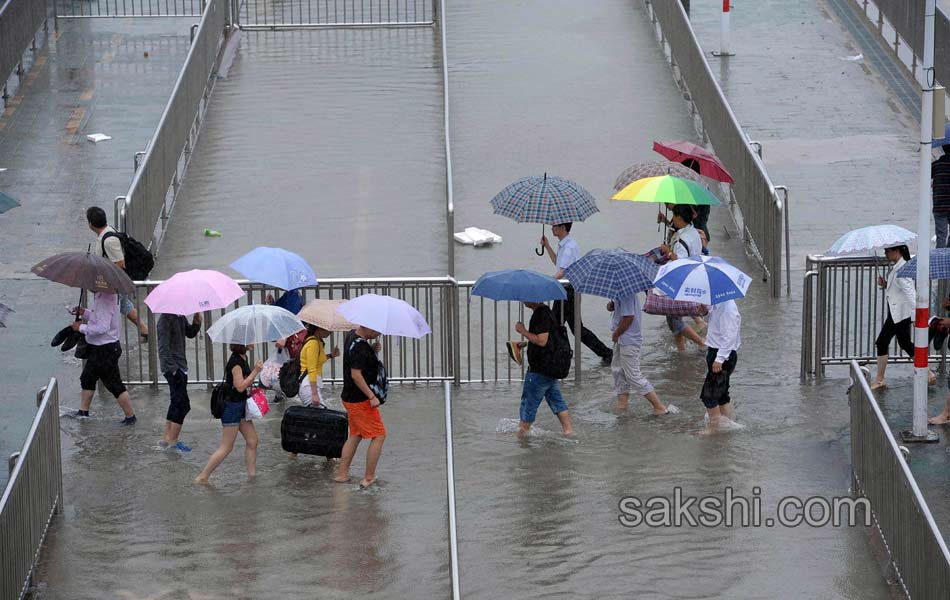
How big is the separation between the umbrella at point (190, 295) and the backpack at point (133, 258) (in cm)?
224

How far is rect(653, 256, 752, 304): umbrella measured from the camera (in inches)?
512

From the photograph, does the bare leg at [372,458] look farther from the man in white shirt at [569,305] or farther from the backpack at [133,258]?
the backpack at [133,258]

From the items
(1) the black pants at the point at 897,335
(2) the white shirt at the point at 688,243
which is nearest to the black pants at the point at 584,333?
(2) the white shirt at the point at 688,243

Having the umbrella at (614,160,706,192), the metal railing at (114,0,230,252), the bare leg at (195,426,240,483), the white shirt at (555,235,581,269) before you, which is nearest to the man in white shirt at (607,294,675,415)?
the white shirt at (555,235,581,269)

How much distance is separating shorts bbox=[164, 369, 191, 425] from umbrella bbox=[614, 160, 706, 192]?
4912 mm

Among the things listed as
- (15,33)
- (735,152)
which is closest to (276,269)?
(735,152)

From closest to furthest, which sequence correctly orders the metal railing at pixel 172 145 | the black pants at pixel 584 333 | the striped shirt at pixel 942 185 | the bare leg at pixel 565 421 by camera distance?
the bare leg at pixel 565 421 < the black pants at pixel 584 333 < the striped shirt at pixel 942 185 < the metal railing at pixel 172 145

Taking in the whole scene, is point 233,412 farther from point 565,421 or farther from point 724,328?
point 724,328

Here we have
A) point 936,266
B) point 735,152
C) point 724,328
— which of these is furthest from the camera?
point 735,152

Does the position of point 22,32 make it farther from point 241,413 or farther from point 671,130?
point 241,413

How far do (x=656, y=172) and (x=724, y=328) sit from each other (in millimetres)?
2858

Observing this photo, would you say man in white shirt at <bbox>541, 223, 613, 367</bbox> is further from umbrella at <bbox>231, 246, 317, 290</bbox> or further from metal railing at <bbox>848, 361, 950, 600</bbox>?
metal railing at <bbox>848, 361, 950, 600</bbox>

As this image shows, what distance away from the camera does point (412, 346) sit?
15.4 metres

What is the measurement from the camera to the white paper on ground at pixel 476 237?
721 inches
